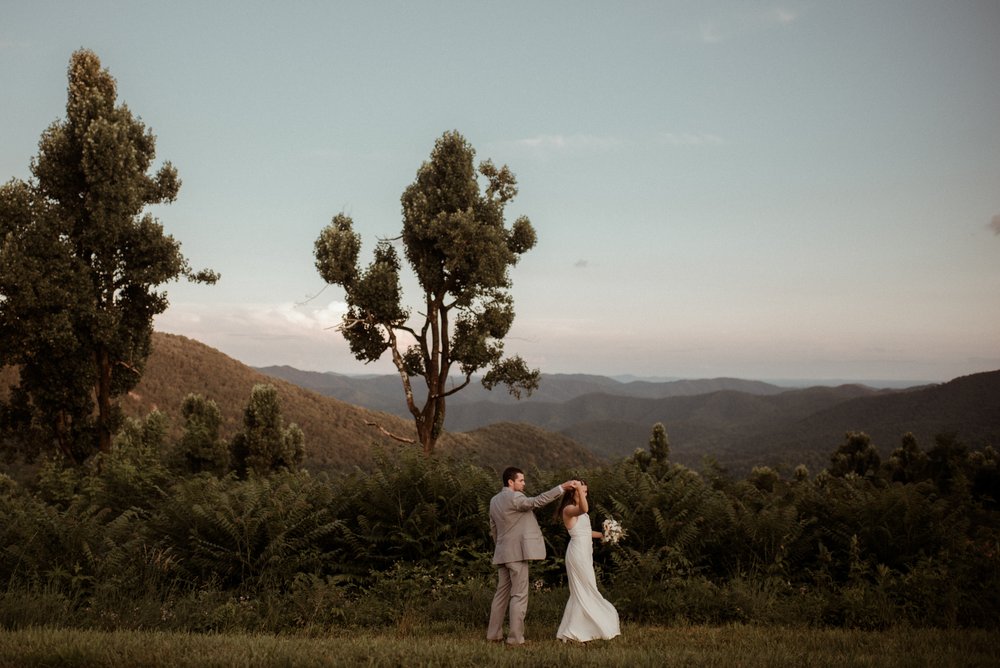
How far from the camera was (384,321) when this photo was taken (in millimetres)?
23812

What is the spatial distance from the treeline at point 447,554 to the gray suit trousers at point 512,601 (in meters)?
0.94

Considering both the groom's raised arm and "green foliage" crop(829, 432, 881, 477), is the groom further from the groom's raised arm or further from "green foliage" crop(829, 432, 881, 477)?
"green foliage" crop(829, 432, 881, 477)

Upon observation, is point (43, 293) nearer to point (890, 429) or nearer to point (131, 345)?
point (131, 345)

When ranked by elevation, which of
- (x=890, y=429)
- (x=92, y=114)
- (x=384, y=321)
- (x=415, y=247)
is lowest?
(x=890, y=429)

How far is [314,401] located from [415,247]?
166 feet

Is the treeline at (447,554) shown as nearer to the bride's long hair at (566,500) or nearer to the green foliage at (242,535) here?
the green foliage at (242,535)

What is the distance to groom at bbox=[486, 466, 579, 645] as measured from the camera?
29.6 ft

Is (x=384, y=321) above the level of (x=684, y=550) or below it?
above

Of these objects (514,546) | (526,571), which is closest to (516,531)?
(514,546)

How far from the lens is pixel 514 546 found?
361 inches

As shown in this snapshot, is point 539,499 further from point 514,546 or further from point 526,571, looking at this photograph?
point 526,571

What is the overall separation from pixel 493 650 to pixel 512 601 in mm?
995

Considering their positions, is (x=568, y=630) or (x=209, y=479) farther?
(x=209, y=479)

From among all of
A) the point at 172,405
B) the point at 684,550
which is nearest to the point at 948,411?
the point at 172,405
